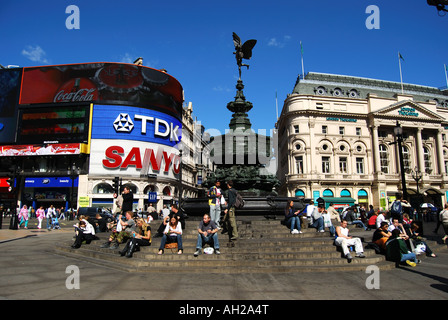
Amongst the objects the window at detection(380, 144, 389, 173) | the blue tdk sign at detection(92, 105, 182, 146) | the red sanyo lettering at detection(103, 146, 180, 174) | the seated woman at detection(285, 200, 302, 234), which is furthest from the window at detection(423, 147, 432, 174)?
the seated woman at detection(285, 200, 302, 234)

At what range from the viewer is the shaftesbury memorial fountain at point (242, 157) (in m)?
11.5

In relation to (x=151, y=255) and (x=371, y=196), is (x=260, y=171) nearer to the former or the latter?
(x=151, y=255)

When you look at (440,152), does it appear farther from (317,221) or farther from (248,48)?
(248,48)

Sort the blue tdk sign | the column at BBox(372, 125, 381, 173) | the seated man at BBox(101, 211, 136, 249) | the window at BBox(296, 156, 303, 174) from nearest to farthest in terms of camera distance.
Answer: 1. the seated man at BBox(101, 211, 136, 249)
2. the blue tdk sign
3. the window at BBox(296, 156, 303, 174)
4. the column at BBox(372, 125, 381, 173)

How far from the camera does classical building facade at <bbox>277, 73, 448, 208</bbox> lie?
153 feet

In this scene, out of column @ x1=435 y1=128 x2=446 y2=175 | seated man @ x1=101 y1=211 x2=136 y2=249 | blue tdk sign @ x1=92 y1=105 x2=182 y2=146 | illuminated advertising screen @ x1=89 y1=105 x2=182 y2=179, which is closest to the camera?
seated man @ x1=101 y1=211 x2=136 y2=249

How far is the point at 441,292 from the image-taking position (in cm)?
536

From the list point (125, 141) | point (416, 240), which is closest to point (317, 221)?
A: point (416, 240)

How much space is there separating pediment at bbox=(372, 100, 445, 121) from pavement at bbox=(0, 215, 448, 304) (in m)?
47.2

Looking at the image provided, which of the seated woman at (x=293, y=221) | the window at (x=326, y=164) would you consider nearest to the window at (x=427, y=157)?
the window at (x=326, y=164)

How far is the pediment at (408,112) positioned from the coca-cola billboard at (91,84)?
122 ft

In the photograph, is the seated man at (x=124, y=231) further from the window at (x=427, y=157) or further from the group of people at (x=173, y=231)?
the window at (x=427, y=157)

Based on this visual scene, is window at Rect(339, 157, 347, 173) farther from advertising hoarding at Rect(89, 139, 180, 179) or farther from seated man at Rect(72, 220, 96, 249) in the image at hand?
seated man at Rect(72, 220, 96, 249)
